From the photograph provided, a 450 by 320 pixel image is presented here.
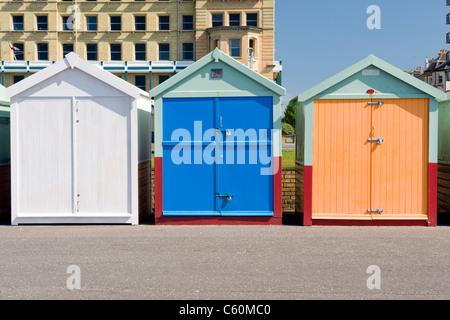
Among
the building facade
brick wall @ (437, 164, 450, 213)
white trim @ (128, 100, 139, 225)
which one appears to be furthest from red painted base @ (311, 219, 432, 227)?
the building facade

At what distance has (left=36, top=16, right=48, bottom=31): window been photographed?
49469mm

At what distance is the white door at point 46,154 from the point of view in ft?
31.9

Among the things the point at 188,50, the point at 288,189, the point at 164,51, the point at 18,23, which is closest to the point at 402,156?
the point at 288,189

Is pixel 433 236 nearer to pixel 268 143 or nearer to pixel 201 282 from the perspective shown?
pixel 268 143

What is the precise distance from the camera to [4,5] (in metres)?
49.0

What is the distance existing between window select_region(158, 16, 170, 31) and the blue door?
41400 millimetres

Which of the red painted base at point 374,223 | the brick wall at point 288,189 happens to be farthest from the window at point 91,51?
the red painted base at point 374,223

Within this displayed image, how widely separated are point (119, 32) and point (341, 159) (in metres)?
42.7

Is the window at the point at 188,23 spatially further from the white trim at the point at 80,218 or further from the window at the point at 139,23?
the white trim at the point at 80,218

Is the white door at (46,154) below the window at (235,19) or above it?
below

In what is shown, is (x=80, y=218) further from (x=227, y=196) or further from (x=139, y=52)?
(x=139, y=52)

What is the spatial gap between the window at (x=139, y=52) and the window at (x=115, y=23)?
2.28 metres

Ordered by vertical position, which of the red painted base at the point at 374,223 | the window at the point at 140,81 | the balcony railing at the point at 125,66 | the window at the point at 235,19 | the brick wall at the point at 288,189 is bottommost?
the red painted base at the point at 374,223

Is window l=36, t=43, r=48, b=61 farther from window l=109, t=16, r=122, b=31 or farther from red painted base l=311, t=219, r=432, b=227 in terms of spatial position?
red painted base l=311, t=219, r=432, b=227
